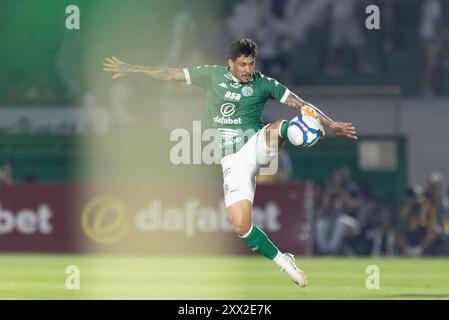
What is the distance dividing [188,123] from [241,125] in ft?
48.9

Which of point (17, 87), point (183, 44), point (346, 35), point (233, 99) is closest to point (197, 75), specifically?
point (233, 99)

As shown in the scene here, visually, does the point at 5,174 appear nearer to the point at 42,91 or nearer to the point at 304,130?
the point at 42,91

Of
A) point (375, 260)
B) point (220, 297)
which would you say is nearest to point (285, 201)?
point (375, 260)

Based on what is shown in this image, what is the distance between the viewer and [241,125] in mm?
12875

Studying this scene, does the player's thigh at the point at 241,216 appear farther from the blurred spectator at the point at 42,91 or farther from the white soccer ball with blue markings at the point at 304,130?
the blurred spectator at the point at 42,91

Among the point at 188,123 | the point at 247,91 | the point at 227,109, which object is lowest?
the point at 227,109

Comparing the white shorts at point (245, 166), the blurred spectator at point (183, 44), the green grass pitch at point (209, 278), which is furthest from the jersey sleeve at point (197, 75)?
the blurred spectator at point (183, 44)

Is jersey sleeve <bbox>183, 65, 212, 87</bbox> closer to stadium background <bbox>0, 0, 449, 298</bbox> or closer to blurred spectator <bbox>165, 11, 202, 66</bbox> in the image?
stadium background <bbox>0, 0, 449, 298</bbox>

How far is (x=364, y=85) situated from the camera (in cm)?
2989

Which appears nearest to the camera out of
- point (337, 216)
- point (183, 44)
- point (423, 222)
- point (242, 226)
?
point (242, 226)

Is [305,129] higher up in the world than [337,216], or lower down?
higher up

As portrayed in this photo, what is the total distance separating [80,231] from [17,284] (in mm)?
7277

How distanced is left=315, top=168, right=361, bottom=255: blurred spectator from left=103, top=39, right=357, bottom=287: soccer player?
1057cm

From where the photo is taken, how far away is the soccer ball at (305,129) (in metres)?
12.2
